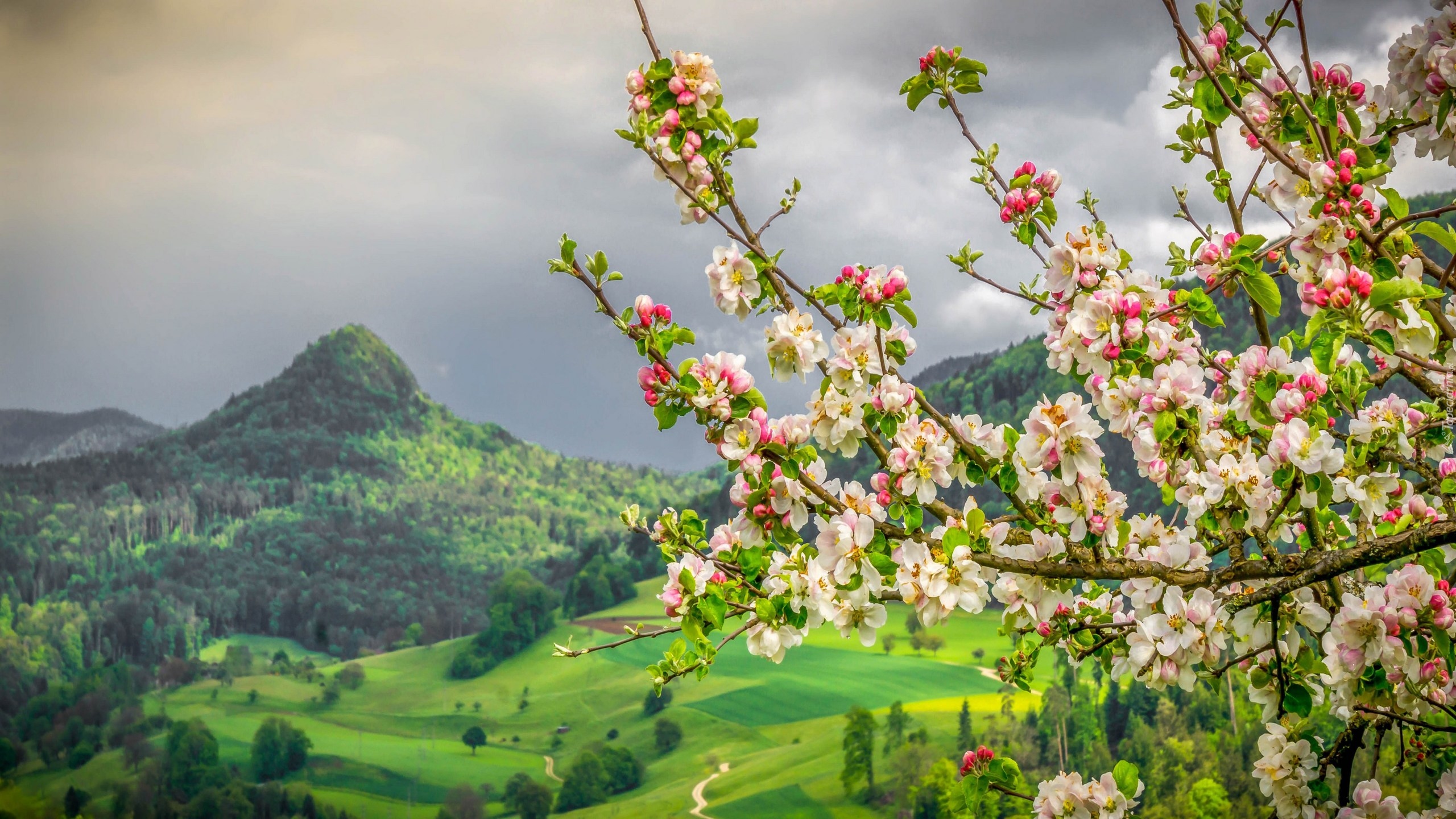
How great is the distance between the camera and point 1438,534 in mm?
1997

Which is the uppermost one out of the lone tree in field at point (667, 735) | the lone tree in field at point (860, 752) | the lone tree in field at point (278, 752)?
the lone tree in field at point (860, 752)

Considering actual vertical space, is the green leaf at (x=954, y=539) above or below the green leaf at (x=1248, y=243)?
below

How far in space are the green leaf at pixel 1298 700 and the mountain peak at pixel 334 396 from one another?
Answer: 197ft

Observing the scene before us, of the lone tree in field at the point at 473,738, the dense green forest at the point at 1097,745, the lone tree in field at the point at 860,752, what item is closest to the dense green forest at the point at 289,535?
the lone tree in field at the point at 473,738

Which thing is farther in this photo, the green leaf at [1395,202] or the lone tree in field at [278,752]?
the lone tree in field at [278,752]

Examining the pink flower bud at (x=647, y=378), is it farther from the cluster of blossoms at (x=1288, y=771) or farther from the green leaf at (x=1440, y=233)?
the cluster of blossoms at (x=1288, y=771)

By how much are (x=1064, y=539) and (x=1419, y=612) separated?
0.90 metres

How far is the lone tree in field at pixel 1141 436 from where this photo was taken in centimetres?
203

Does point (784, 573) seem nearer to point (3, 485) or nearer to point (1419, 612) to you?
point (1419, 612)

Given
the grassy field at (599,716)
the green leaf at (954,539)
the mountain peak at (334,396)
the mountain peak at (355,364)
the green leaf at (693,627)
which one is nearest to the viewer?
the green leaf at (954,539)

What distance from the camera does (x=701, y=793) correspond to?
25.8m

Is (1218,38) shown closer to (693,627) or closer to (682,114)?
(682,114)

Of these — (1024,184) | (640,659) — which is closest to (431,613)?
(640,659)

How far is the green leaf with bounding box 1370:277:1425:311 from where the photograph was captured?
1751 mm
